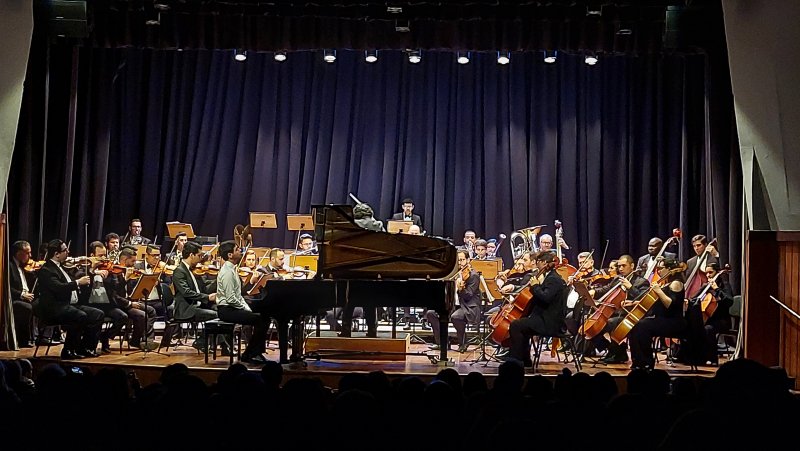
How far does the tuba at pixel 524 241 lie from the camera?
14695 millimetres

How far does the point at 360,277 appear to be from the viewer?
372 inches

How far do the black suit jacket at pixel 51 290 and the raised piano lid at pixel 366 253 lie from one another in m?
2.97

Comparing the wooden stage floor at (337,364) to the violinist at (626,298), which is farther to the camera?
the violinist at (626,298)

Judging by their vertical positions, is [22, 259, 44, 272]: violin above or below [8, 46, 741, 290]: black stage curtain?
below

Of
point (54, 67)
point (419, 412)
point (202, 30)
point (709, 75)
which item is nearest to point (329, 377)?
point (419, 412)

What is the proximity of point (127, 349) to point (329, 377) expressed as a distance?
3.81 meters

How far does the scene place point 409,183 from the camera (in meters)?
17.2

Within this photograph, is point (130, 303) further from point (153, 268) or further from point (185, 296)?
point (185, 296)

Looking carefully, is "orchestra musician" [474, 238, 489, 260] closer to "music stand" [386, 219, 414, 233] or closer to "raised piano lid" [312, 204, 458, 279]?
"music stand" [386, 219, 414, 233]

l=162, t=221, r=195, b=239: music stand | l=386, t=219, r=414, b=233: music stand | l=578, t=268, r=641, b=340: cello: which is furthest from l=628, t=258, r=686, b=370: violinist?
l=162, t=221, r=195, b=239: music stand

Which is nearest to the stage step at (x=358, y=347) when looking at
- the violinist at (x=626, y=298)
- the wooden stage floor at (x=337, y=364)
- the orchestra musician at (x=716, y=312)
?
the wooden stage floor at (x=337, y=364)

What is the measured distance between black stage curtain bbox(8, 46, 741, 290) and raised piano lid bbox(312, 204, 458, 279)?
7453mm

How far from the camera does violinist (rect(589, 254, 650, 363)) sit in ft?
35.1

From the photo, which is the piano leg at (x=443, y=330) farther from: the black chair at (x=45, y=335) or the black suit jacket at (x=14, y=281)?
the black suit jacket at (x=14, y=281)
